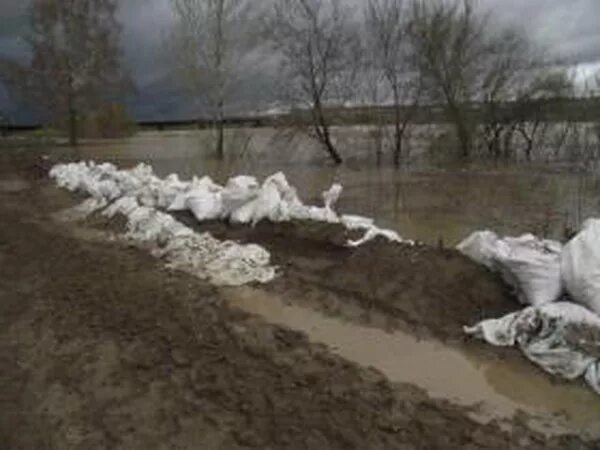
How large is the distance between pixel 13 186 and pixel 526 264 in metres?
17.8

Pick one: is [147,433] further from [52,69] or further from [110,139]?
[110,139]

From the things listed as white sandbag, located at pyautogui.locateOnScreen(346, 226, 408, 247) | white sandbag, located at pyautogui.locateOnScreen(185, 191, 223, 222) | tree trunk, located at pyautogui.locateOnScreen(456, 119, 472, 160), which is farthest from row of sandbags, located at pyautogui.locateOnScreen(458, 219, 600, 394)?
tree trunk, located at pyautogui.locateOnScreen(456, 119, 472, 160)

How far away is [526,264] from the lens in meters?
7.07

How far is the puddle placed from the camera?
2055 centimetres

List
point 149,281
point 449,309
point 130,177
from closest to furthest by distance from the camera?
point 449,309 → point 149,281 → point 130,177

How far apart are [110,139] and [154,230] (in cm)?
4070

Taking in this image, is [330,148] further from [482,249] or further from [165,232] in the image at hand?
[482,249]

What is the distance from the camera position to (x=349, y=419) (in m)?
4.94

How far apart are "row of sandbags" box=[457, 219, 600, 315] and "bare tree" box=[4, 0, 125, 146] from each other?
120ft

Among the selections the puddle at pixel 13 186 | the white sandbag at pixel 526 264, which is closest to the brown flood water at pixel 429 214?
the white sandbag at pixel 526 264

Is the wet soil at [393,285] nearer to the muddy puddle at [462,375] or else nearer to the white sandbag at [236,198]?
the muddy puddle at [462,375]

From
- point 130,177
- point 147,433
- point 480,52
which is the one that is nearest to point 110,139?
point 480,52

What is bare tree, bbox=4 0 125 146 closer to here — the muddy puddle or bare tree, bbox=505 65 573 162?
bare tree, bbox=505 65 573 162

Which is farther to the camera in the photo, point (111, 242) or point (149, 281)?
point (111, 242)
